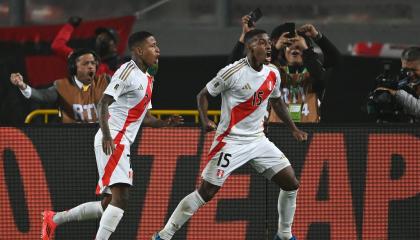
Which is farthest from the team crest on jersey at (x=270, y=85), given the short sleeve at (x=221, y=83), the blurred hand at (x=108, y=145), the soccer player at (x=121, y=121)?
the blurred hand at (x=108, y=145)

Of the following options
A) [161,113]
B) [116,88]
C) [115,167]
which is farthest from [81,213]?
[161,113]

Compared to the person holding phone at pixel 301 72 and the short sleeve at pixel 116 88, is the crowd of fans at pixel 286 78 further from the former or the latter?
the short sleeve at pixel 116 88

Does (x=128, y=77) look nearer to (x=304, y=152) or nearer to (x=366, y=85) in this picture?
(x=304, y=152)

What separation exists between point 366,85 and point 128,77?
5.08 metres

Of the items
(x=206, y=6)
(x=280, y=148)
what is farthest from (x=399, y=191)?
(x=206, y=6)

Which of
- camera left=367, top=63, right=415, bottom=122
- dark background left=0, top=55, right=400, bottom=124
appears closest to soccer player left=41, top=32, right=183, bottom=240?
camera left=367, top=63, right=415, bottom=122

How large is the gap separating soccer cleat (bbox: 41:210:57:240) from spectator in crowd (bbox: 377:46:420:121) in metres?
3.38

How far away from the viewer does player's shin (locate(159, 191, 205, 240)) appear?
1242 cm

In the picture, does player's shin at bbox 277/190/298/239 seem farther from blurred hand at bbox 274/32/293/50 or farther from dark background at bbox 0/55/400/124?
dark background at bbox 0/55/400/124

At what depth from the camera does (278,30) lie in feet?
45.8

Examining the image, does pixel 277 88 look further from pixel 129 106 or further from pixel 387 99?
pixel 129 106

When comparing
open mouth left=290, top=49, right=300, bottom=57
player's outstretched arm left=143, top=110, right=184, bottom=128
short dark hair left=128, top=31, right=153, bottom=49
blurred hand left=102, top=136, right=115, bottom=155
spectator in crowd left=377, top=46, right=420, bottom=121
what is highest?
short dark hair left=128, top=31, right=153, bottom=49

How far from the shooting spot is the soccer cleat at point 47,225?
41.7ft

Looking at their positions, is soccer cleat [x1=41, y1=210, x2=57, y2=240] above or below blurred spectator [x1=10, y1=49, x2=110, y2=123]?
below
